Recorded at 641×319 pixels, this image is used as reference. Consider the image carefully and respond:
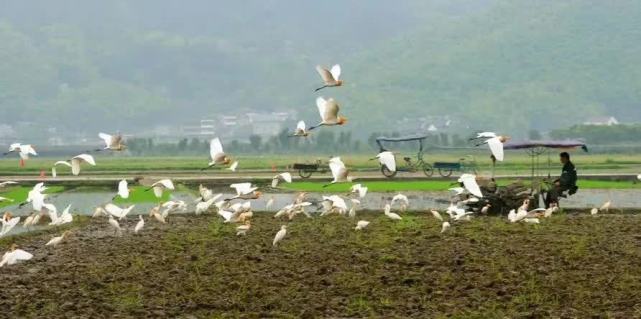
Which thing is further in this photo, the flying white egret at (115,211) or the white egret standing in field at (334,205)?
the white egret standing in field at (334,205)

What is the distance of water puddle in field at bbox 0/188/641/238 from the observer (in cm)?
2450

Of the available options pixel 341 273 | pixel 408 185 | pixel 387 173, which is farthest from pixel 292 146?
pixel 341 273

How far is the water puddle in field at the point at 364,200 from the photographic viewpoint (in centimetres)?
2450

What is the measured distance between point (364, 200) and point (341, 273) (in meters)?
14.0

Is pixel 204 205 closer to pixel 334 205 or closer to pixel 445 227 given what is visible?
pixel 334 205

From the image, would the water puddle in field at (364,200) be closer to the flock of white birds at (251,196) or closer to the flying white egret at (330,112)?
the flock of white birds at (251,196)

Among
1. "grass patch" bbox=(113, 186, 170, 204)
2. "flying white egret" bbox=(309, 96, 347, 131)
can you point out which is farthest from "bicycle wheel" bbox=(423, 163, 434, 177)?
"flying white egret" bbox=(309, 96, 347, 131)

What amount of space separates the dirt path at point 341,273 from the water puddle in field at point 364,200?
616 centimetres

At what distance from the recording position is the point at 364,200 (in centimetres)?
2655

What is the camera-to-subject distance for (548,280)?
11.8m

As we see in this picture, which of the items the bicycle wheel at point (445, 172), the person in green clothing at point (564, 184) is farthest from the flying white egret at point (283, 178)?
the bicycle wheel at point (445, 172)

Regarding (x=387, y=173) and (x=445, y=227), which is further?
(x=387, y=173)

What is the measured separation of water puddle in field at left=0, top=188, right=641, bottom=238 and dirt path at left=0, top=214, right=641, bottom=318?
6.16 m

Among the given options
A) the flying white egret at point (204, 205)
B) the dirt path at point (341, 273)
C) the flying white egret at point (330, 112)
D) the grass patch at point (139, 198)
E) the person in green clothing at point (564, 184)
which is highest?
the flying white egret at point (330, 112)
